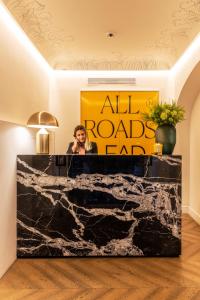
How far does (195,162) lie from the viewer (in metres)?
4.73

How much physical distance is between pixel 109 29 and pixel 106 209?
2278 mm

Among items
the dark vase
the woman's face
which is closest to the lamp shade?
the woman's face

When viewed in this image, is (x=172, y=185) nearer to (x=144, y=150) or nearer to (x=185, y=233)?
(x=185, y=233)

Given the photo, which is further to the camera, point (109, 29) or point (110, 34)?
point (110, 34)

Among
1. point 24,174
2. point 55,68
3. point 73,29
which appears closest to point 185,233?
point 24,174

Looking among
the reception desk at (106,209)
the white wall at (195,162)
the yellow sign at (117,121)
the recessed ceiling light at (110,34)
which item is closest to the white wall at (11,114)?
the reception desk at (106,209)

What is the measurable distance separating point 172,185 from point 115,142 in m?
2.42

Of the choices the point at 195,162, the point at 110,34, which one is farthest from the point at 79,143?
the point at 195,162

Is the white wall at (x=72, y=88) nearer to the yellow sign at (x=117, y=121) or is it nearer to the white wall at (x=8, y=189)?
the yellow sign at (x=117, y=121)

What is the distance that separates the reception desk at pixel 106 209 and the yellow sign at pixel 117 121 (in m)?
2.29

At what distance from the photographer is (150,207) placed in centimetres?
310

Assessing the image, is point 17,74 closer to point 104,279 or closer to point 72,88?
point 72,88

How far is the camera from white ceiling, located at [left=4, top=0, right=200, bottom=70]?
291cm

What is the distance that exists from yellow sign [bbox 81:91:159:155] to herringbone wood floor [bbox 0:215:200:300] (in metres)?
2.57
